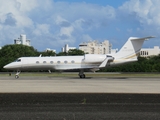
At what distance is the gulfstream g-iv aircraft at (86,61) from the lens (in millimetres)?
44812

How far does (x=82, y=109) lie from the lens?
42.2ft

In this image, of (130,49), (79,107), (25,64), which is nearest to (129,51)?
(130,49)

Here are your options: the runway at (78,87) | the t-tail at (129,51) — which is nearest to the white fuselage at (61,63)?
the t-tail at (129,51)

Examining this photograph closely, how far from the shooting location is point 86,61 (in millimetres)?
45219

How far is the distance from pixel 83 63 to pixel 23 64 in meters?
8.72

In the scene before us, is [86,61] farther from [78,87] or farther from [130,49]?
[78,87]

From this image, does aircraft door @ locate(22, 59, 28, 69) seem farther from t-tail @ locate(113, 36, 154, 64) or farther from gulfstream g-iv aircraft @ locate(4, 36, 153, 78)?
t-tail @ locate(113, 36, 154, 64)

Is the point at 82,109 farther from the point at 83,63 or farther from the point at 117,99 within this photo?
the point at 83,63

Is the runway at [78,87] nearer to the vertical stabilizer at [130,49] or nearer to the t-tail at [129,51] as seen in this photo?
the t-tail at [129,51]

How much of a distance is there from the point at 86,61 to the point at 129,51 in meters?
6.21

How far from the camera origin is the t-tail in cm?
4484

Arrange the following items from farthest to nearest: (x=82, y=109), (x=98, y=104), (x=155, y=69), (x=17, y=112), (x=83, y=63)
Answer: (x=155, y=69), (x=83, y=63), (x=98, y=104), (x=82, y=109), (x=17, y=112)

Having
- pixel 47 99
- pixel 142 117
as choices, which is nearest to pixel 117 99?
pixel 47 99

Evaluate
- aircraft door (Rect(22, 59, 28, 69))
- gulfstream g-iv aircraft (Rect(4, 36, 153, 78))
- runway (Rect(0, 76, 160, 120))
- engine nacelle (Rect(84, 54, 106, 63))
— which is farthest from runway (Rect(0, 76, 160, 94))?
aircraft door (Rect(22, 59, 28, 69))
